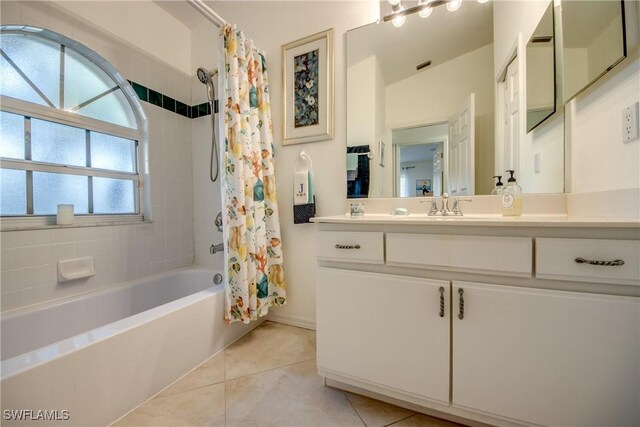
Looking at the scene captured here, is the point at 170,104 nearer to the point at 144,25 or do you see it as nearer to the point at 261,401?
the point at 144,25

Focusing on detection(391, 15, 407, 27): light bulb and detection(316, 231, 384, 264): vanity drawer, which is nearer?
detection(316, 231, 384, 264): vanity drawer

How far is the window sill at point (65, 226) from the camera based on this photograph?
1.31 metres

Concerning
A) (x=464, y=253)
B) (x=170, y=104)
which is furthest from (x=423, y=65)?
(x=170, y=104)

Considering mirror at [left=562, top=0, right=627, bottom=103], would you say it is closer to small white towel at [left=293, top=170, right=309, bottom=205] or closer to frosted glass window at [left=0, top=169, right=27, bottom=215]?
small white towel at [left=293, top=170, right=309, bottom=205]

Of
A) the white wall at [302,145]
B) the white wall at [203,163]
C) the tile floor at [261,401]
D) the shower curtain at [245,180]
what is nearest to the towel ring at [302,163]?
the white wall at [302,145]

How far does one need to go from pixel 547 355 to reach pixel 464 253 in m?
0.38

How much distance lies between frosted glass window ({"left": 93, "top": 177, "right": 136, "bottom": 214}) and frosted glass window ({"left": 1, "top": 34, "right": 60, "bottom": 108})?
53cm

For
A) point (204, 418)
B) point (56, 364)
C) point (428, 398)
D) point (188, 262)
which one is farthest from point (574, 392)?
point (188, 262)

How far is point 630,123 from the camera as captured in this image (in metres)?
0.80

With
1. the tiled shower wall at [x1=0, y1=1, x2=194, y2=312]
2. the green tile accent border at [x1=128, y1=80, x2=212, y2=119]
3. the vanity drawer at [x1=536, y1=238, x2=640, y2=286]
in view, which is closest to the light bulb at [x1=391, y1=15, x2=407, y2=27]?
the vanity drawer at [x1=536, y1=238, x2=640, y2=286]

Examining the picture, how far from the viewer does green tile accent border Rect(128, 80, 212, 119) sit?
186 centimetres

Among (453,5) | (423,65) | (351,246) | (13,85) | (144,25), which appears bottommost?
(351,246)

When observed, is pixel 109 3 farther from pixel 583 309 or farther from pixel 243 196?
pixel 583 309

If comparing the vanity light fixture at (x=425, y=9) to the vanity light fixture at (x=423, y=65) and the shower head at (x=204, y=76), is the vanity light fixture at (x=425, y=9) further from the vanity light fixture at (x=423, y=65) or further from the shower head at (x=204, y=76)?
the shower head at (x=204, y=76)
